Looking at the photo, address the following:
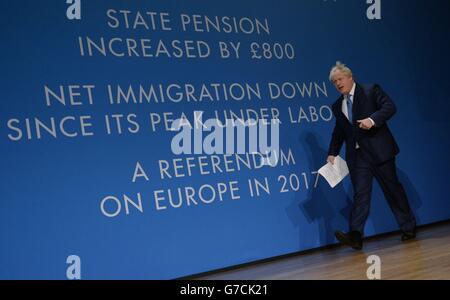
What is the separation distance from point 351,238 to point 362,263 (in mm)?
544

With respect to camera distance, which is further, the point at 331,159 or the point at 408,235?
the point at 408,235

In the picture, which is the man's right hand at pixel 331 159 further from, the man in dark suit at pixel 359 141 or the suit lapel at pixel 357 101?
the suit lapel at pixel 357 101

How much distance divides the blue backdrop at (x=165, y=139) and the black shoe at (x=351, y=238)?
1.29 feet

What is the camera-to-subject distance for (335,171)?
19.6 feet

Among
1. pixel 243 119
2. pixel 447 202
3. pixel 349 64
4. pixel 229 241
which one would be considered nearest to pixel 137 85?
pixel 243 119

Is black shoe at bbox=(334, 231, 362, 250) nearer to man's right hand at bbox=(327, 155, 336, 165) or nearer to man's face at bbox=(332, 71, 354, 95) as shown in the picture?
man's right hand at bbox=(327, 155, 336, 165)

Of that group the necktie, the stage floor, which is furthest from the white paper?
the stage floor

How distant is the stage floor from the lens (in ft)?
16.2

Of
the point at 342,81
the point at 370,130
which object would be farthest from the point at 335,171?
the point at 342,81

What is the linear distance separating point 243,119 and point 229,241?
93cm

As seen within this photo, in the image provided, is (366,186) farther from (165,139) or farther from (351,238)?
(165,139)

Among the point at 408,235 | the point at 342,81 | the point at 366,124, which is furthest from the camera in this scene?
the point at 408,235

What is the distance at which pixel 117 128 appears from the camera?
5109 millimetres

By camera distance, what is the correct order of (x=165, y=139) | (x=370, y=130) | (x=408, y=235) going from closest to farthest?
(x=165, y=139) < (x=370, y=130) < (x=408, y=235)
